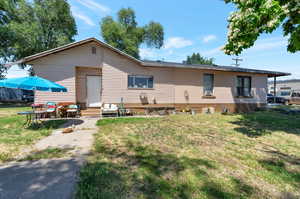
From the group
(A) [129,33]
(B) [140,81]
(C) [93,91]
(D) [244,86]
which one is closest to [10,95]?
(C) [93,91]

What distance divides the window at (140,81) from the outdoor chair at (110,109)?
1852 millimetres

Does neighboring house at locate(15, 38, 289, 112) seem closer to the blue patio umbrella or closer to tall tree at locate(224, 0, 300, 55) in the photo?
the blue patio umbrella

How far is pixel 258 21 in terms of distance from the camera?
15.6 ft

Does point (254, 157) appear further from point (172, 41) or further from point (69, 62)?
point (172, 41)

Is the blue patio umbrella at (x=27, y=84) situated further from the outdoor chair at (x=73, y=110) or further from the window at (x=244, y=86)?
the window at (x=244, y=86)

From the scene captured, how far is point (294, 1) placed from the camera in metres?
4.93

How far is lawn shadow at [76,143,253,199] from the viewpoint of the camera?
212 centimetres

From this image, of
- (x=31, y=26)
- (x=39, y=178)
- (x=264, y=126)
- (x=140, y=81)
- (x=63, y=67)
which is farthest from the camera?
(x=31, y=26)

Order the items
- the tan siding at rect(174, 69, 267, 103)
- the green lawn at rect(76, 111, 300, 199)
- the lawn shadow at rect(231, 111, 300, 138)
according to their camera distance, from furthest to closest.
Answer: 1. the tan siding at rect(174, 69, 267, 103)
2. the lawn shadow at rect(231, 111, 300, 138)
3. the green lawn at rect(76, 111, 300, 199)

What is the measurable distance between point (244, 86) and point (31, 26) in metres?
24.2

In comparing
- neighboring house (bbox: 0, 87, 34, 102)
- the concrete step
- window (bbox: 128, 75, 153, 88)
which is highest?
window (bbox: 128, 75, 153, 88)

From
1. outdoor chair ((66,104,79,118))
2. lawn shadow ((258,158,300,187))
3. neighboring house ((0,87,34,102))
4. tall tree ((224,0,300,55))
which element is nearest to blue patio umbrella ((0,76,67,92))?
outdoor chair ((66,104,79,118))

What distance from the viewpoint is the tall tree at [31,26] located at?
52.7 ft

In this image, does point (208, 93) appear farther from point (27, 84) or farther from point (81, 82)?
point (27, 84)
